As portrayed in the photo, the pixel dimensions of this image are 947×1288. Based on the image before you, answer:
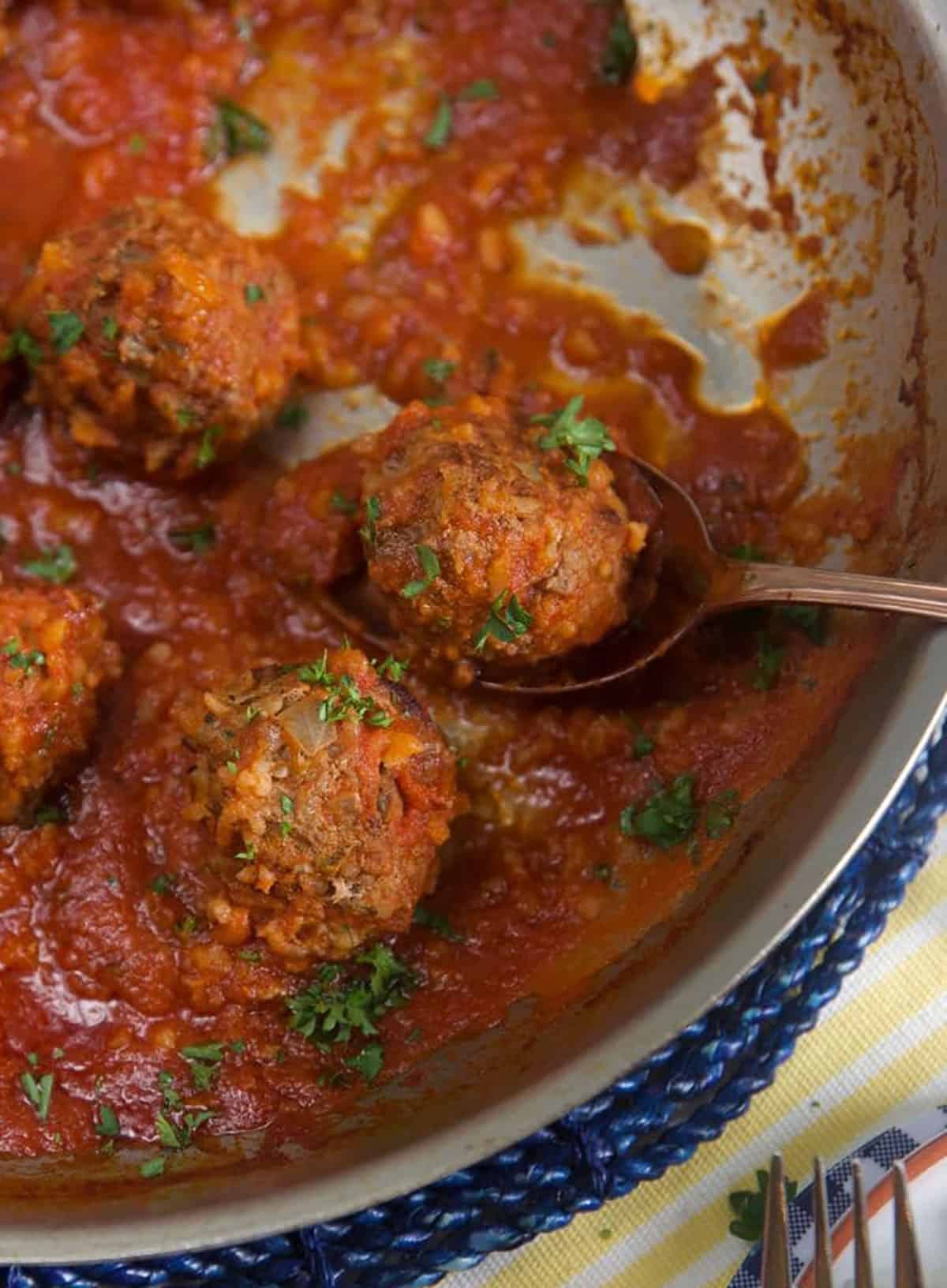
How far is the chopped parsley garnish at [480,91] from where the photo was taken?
479 cm

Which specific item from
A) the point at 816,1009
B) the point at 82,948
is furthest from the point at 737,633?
the point at 82,948

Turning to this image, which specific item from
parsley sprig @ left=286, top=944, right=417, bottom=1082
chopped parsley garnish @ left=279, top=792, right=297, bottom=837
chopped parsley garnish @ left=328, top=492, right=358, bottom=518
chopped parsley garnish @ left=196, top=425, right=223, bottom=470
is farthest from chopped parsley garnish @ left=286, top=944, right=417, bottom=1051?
chopped parsley garnish @ left=196, top=425, right=223, bottom=470

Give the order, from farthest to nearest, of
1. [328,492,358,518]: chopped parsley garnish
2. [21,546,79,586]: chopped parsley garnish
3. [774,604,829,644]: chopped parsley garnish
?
[21,546,79,586]: chopped parsley garnish < [328,492,358,518]: chopped parsley garnish < [774,604,829,644]: chopped parsley garnish

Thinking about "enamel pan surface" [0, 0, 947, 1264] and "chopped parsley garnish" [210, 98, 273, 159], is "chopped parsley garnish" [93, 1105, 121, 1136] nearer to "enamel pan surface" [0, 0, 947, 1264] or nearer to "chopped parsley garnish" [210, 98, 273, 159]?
"enamel pan surface" [0, 0, 947, 1264]

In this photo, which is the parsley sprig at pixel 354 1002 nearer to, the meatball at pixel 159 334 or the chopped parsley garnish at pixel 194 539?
the chopped parsley garnish at pixel 194 539

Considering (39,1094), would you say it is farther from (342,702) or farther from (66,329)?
(66,329)

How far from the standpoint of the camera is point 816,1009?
12.9 feet

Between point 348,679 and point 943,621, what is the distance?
1.47m

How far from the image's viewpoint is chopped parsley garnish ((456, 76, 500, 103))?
4793 millimetres

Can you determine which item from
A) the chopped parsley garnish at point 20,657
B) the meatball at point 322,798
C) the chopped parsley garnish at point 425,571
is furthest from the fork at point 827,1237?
the chopped parsley garnish at point 20,657

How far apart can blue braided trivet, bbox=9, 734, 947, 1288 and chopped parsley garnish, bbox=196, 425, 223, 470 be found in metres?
2.09

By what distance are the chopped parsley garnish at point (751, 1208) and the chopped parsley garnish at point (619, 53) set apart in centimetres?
345

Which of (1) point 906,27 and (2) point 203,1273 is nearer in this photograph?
(2) point 203,1273

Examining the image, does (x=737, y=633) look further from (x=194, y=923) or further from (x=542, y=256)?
(x=194, y=923)
